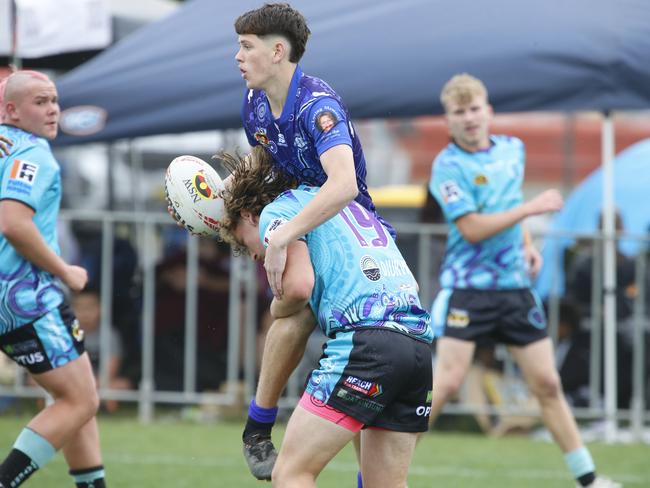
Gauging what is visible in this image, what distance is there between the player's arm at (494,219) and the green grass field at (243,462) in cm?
148

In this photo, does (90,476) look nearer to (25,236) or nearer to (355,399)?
(25,236)

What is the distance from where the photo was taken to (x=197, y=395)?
9.64 metres

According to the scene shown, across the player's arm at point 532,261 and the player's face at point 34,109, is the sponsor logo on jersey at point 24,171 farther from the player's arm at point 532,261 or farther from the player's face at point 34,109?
the player's arm at point 532,261

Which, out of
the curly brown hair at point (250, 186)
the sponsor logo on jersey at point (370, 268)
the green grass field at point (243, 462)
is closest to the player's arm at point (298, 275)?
the sponsor logo on jersey at point (370, 268)

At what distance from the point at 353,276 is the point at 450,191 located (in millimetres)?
2682

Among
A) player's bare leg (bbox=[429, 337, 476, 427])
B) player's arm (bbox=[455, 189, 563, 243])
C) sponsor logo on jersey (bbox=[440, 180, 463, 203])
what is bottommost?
player's bare leg (bbox=[429, 337, 476, 427])

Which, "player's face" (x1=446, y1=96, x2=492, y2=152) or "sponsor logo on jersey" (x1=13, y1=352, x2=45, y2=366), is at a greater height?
"player's face" (x1=446, y1=96, x2=492, y2=152)

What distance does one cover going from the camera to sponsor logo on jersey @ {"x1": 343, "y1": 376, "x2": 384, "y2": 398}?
4.07 metres

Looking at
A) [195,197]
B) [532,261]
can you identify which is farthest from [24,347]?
[532,261]

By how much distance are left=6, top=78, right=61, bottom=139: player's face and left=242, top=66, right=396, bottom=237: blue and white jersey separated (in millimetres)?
1461

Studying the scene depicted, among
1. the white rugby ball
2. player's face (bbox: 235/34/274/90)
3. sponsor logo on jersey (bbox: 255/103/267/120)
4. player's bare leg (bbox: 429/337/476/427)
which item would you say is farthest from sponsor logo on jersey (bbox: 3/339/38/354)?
player's bare leg (bbox: 429/337/476/427)

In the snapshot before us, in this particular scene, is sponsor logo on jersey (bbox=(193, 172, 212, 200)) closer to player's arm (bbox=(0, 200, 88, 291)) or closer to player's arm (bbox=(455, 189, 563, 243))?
player's arm (bbox=(0, 200, 88, 291))

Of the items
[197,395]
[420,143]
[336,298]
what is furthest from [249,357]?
[420,143]

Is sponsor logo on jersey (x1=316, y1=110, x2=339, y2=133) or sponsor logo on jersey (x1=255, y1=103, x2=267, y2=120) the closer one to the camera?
sponsor logo on jersey (x1=316, y1=110, x2=339, y2=133)
